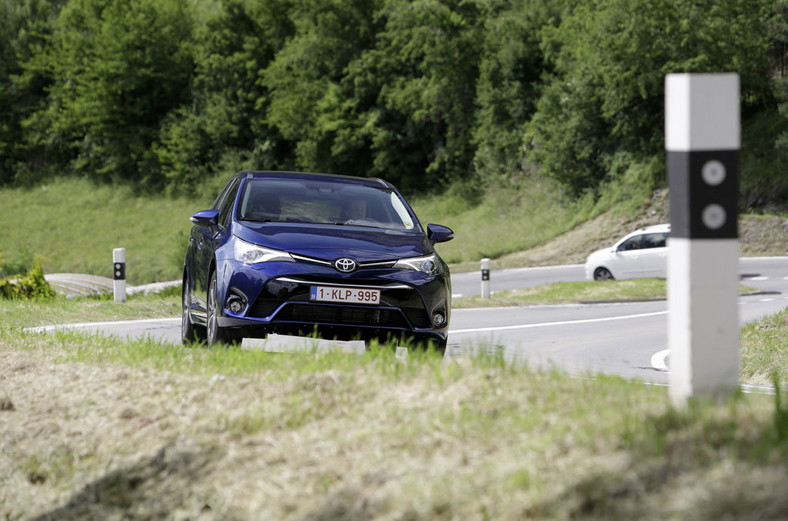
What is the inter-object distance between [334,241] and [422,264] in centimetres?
69

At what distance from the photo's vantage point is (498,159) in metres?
54.3

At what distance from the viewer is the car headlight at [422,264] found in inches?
345

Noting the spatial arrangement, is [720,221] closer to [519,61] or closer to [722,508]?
[722,508]

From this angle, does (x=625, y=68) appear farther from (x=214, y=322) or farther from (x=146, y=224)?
(x=214, y=322)

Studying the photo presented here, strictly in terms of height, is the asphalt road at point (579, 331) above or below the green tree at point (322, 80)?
below

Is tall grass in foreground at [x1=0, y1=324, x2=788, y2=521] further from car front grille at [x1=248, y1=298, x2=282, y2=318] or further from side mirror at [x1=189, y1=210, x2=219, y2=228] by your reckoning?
side mirror at [x1=189, y1=210, x2=219, y2=228]

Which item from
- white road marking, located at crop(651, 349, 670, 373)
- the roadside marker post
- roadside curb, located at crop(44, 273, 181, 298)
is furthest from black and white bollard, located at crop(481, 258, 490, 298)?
the roadside marker post

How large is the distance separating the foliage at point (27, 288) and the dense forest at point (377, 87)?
91.0 feet

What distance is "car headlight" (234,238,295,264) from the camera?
28.3 ft

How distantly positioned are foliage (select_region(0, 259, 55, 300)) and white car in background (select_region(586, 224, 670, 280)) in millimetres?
16473

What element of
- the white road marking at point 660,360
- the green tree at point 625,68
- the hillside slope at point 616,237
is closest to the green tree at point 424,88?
the green tree at point 625,68

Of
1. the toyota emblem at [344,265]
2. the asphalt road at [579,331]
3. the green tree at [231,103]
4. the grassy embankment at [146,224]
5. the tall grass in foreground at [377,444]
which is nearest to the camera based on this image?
the tall grass in foreground at [377,444]

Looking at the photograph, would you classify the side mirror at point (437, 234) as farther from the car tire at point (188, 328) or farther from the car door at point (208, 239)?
the car tire at point (188, 328)

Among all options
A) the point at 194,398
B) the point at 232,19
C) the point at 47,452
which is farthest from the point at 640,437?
the point at 232,19
